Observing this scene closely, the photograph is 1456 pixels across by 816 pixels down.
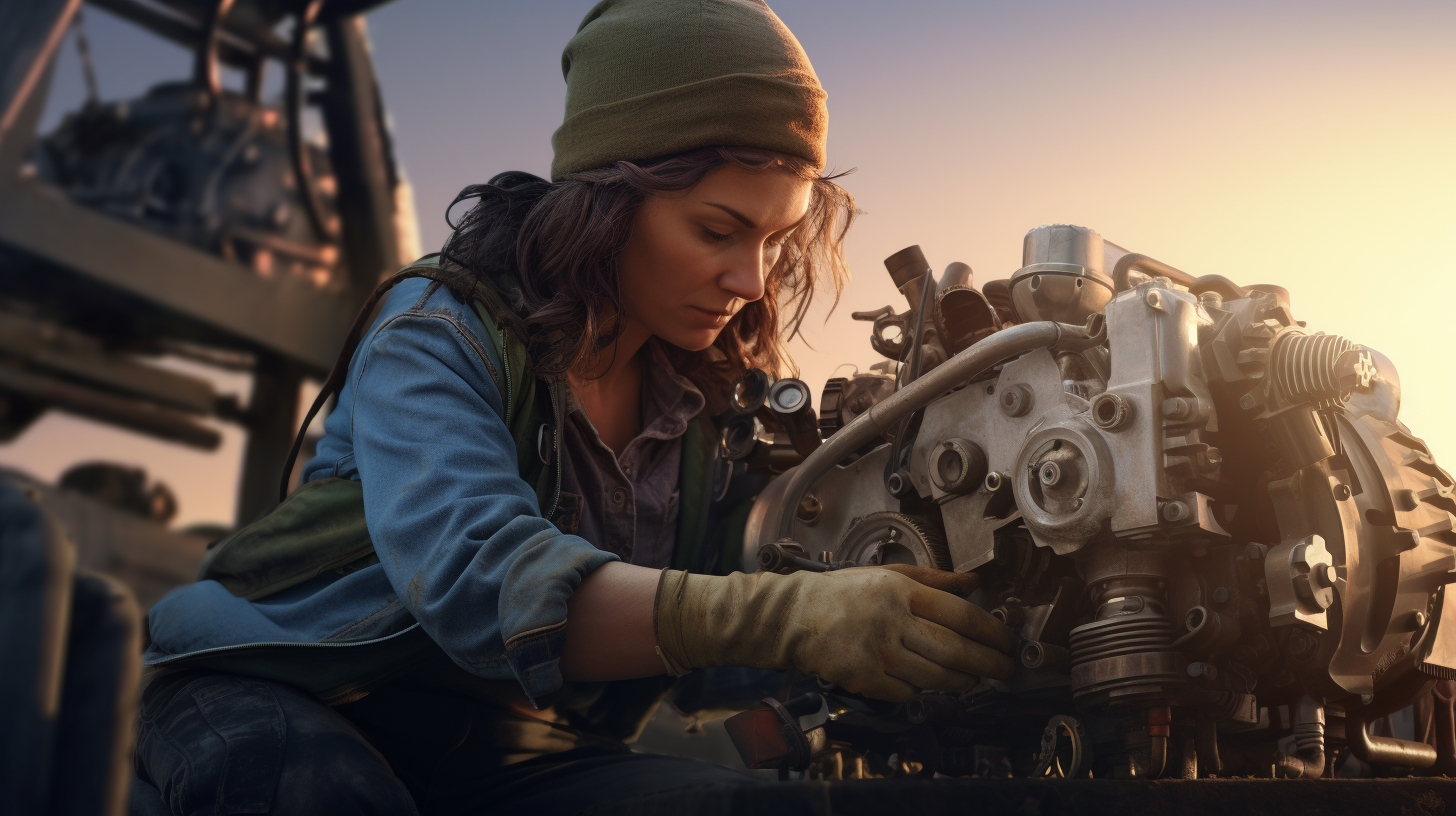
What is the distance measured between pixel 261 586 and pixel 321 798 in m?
0.44

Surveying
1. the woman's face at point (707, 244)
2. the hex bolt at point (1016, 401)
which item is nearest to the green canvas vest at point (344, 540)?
the woman's face at point (707, 244)

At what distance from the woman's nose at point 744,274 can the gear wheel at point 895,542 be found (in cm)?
42

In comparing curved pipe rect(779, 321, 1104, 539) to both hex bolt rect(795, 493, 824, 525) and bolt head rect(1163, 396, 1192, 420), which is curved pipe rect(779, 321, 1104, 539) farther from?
bolt head rect(1163, 396, 1192, 420)

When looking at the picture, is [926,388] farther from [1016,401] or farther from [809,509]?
[809,509]

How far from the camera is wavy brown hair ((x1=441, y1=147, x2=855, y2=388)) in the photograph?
5.39 feet

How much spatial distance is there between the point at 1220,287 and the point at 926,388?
1.71ft

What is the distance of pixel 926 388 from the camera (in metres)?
1.54

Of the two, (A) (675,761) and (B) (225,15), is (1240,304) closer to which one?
(A) (675,761)

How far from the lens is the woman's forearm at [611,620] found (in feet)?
4.24

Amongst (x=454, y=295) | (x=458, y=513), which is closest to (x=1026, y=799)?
(x=458, y=513)

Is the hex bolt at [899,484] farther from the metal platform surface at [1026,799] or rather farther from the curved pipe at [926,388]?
the metal platform surface at [1026,799]

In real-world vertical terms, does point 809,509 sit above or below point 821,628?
above

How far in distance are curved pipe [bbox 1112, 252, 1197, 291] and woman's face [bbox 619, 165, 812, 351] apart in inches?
20.2

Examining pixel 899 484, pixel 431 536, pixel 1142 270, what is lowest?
pixel 431 536
